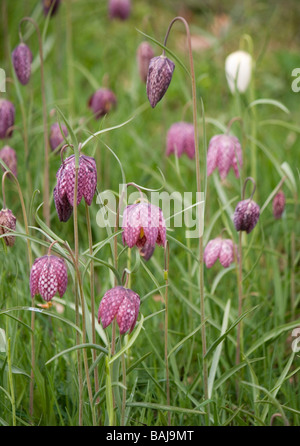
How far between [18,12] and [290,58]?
157 centimetres

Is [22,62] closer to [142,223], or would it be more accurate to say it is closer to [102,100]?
[102,100]

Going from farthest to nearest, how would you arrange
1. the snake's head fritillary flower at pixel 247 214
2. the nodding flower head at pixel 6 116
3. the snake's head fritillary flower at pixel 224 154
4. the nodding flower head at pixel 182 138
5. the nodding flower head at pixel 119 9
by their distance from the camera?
the nodding flower head at pixel 119 9, the nodding flower head at pixel 182 138, the nodding flower head at pixel 6 116, the snake's head fritillary flower at pixel 224 154, the snake's head fritillary flower at pixel 247 214

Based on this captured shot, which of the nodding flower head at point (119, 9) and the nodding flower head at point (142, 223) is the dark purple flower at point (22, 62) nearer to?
the nodding flower head at point (142, 223)

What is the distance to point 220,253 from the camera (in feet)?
5.11

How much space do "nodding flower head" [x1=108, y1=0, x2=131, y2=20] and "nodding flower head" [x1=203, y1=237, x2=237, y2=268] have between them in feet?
5.01

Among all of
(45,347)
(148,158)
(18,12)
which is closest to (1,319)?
(45,347)

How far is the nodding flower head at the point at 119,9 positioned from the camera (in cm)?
273

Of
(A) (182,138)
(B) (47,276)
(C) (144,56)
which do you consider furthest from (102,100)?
(B) (47,276)

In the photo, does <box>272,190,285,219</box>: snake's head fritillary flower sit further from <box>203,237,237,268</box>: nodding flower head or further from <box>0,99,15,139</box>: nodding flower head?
<box>0,99,15,139</box>: nodding flower head

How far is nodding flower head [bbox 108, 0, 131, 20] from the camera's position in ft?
8.96

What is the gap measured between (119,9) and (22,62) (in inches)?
44.8

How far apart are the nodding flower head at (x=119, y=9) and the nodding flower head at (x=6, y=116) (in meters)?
1.12

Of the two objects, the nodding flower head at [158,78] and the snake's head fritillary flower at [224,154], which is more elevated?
the nodding flower head at [158,78]

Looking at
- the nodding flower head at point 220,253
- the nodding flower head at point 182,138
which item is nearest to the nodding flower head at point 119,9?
the nodding flower head at point 182,138
